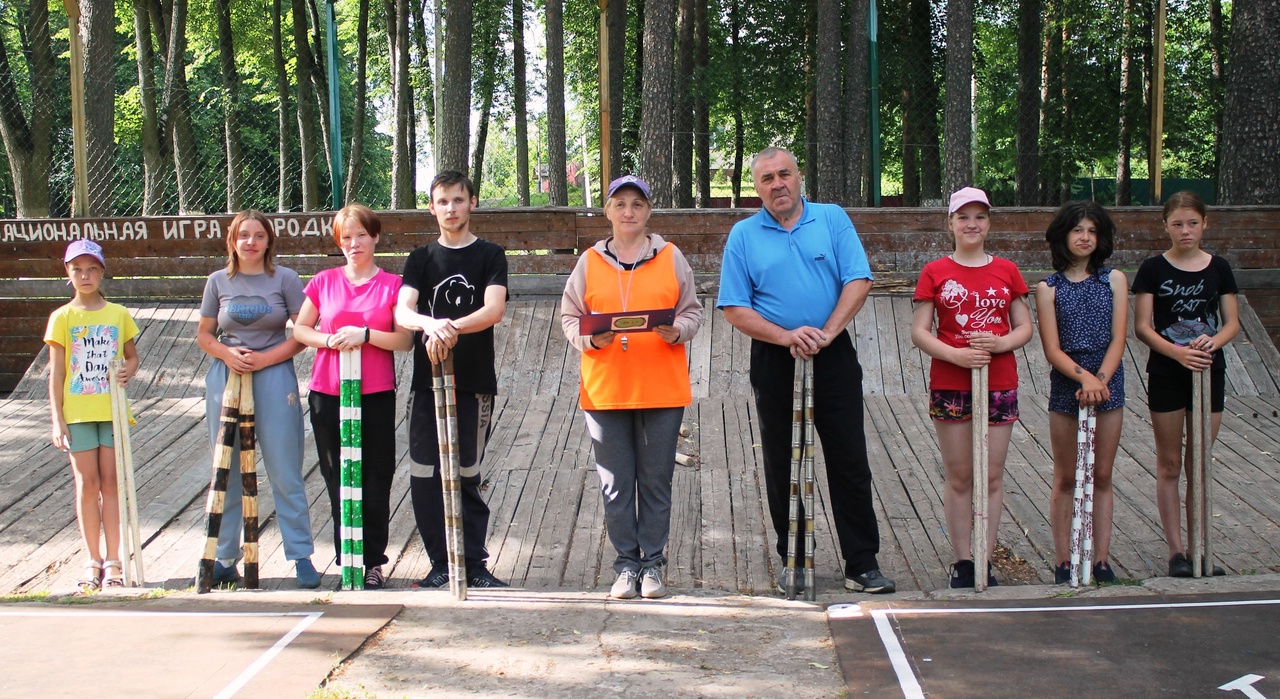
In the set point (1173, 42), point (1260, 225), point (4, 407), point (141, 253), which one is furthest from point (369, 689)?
point (1173, 42)

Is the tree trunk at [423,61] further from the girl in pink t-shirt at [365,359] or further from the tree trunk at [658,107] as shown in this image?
the girl in pink t-shirt at [365,359]

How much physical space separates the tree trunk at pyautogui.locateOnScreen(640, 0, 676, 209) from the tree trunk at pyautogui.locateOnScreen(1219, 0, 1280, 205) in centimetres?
567

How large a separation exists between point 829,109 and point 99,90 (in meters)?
9.72

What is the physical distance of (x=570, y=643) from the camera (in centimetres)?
421

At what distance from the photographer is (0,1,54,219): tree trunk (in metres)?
12.9

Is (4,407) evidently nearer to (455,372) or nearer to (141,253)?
(141,253)

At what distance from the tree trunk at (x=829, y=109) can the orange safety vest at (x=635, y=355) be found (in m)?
11.5

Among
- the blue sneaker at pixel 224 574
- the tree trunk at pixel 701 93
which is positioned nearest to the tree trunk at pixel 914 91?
the tree trunk at pixel 701 93

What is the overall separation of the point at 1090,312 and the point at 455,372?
2.90 m

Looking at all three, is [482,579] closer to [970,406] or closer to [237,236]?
[237,236]

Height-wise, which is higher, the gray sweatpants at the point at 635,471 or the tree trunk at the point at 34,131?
the tree trunk at the point at 34,131

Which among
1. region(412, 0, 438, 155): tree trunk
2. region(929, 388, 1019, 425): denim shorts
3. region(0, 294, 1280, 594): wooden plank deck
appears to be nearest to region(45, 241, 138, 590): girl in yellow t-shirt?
region(0, 294, 1280, 594): wooden plank deck

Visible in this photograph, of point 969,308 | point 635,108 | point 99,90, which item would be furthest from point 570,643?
point 635,108

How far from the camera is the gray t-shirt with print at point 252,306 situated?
5.45 metres
